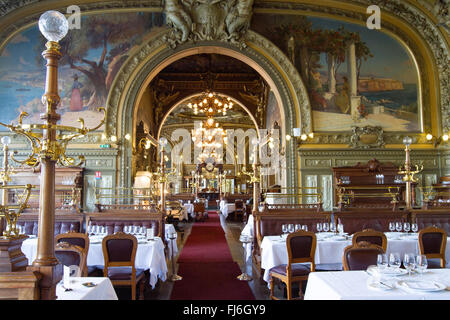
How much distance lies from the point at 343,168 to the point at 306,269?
871 centimetres

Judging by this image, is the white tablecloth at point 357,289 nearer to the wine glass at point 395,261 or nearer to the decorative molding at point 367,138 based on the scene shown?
the wine glass at point 395,261

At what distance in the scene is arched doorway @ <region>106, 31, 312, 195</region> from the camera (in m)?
13.6

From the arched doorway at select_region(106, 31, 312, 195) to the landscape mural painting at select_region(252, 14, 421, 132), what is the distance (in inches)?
17.4

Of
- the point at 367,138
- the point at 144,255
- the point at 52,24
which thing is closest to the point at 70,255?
the point at 144,255

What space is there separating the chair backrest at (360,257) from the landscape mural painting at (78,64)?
1130 centimetres

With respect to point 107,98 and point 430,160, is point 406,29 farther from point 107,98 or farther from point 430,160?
point 107,98

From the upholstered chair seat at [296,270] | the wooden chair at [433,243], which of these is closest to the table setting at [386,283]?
the upholstered chair seat at [296,270]

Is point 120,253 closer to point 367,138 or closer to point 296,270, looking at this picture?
point 296,270

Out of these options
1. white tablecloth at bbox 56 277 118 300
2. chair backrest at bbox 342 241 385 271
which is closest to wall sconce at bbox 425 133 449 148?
chair backrest at bbox 342 241 385 271

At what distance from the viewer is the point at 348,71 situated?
1401cm

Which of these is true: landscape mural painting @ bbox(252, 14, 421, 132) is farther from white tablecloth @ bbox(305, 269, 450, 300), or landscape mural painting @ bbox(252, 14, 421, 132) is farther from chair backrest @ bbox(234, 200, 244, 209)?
white tablecloth @ bbox(305, 269, 450, 300)

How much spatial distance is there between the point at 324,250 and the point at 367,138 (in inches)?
349

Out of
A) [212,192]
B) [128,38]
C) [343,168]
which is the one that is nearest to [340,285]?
[343,168]

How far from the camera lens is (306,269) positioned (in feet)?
17.5
